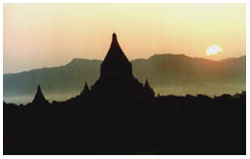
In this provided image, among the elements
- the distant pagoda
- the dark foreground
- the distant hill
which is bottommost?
the dark foreground

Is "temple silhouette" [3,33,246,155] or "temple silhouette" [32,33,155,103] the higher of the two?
"temple silhouette" [32,33,155,103]

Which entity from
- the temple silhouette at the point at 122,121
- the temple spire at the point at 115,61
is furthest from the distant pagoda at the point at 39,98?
the temple spire at the point at 115,61

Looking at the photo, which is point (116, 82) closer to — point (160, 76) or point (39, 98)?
point (160, 76)

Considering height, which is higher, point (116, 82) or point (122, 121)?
point (116, 82)

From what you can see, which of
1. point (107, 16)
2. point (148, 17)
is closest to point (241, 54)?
point (148, 17)

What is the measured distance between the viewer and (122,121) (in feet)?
8.14

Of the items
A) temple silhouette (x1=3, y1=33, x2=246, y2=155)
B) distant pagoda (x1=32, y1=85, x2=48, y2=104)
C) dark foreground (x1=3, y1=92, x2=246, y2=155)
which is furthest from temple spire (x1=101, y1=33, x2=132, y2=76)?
distant pagoda (x1=32, y1=85, x2=48, y2=104)

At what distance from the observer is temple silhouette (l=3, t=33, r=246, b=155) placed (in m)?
2.44

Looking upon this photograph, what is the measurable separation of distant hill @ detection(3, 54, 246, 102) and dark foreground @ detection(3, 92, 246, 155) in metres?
0.06

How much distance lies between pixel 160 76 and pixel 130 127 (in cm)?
35

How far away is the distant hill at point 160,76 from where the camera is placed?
7.96 ft

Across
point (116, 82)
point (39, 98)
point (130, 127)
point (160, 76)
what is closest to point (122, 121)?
point (130, 127)

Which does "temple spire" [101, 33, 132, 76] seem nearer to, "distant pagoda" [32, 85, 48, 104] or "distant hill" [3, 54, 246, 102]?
"distant hill" [3, 54, 246, 102]

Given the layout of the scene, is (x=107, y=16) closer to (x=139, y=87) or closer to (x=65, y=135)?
(x=139, y=87)
